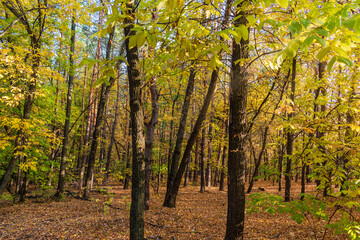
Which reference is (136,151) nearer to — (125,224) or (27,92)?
(125,224)

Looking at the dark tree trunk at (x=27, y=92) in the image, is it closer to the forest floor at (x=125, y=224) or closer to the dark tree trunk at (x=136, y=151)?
the forest floor at (x=125, y=224)

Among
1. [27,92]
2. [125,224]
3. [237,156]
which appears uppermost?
[27,92]

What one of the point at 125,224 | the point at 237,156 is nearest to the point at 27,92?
the point at 125,224

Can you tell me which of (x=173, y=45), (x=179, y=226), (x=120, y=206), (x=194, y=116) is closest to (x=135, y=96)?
(x=173, y=45)

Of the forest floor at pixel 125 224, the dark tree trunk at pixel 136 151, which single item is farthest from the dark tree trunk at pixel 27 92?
the dark tree trunk at pixel 136 151

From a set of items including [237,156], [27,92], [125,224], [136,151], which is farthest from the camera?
[27,92]

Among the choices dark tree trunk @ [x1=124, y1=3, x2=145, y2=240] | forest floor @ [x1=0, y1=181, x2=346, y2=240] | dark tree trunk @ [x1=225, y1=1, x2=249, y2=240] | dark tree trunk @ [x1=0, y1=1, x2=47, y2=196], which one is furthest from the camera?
dark tree trunk @ [x1=0, y1=1, x2=47, y2=196]

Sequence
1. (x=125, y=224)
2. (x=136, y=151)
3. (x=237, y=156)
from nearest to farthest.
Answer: (x=136, y=151) → (x=237, y=156) → (x=125, y=224)

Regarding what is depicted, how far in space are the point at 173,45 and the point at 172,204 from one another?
6629mm

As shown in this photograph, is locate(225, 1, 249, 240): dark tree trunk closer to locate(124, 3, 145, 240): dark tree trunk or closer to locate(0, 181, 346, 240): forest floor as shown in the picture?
locate(124, 3, 145, 240): dark tree trunk

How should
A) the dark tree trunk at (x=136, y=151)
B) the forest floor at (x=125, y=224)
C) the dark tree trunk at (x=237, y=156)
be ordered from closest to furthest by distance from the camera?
the dark tree trunk at (x=136, y=151) < the dark tree trunk at (x=237, y=156) < the forest floor at (x=125, y=224)

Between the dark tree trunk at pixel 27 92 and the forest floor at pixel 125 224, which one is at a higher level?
the dark tree trunk at pixel 27 92

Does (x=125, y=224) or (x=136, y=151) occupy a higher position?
(x=136, y=151)

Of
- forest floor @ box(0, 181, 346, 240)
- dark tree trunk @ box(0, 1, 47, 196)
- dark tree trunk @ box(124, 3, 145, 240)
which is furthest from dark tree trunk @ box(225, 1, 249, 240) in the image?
dark tree trunk @ box(0, 1, 47, 196)
